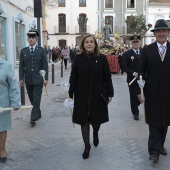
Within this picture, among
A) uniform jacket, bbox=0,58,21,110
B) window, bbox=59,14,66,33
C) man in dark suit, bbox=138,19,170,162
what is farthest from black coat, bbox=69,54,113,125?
window, bbox=59,14,66,33

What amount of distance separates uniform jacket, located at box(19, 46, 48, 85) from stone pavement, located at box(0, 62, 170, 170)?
3.24 ft

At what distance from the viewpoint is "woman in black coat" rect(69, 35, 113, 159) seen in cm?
429

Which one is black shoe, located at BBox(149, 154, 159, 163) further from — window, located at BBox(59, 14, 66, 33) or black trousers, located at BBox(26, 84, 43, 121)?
window, located at BBox(59, 14, 66, 33)

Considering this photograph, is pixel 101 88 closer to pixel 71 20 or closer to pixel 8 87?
pixel 8 87

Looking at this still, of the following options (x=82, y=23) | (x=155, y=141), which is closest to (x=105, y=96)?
(x=155, y=141)

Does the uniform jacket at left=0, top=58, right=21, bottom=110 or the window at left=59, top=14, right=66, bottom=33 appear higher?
the window at left=59, top=14, right=66, bottom=33

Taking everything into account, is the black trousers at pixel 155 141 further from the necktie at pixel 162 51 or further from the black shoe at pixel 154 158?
the necktie at pixel 162 51

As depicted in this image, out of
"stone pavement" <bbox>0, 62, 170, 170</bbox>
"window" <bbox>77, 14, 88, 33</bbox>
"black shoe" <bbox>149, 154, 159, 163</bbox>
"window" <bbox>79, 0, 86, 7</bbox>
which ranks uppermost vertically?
"window" <bbox>79, 0, 86, 7</bbox>

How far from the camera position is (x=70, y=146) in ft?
16.2

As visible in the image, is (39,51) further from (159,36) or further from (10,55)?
(10,55)

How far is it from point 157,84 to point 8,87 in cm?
205

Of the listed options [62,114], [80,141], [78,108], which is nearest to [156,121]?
[78,108]

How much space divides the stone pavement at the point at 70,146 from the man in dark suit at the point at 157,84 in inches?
15.6

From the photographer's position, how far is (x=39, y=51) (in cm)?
624
